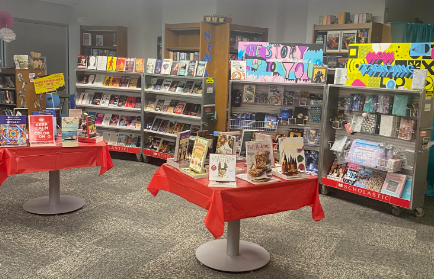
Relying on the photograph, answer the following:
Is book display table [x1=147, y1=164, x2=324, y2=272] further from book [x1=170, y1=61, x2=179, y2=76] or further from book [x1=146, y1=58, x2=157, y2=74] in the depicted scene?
book [x1=146, y1=58, x2=157, y2=74]

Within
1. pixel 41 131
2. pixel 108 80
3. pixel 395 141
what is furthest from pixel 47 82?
pixel 395 141

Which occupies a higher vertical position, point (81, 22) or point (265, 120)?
point (81, 22)

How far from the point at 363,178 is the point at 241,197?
2.85 metres

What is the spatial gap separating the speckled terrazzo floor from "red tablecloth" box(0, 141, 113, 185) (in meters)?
0.59

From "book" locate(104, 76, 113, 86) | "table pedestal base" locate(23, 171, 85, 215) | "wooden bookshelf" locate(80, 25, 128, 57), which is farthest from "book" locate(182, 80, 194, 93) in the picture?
"wooden bookshelf" locate(80, 25, 128, 57)

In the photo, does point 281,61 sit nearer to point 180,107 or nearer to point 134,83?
point 180,107

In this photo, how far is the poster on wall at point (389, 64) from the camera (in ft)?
15.7

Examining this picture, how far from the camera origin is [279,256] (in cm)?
383

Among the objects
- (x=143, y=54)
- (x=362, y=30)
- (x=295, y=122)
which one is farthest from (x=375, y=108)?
(x=143, y=54)

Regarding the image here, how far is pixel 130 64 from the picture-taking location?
7.30 m

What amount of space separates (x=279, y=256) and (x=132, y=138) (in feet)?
14.5

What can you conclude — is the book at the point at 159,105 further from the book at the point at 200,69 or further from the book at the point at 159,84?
the book at the point at 200,69

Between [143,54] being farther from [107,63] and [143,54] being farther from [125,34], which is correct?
[107,63]

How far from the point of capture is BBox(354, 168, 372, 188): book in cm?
537
